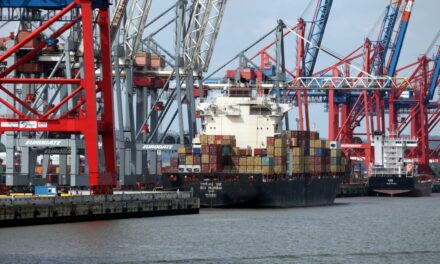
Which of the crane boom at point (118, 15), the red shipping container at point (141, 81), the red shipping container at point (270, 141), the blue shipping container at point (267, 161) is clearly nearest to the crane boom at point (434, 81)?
the red shipping container at point (141, 81)

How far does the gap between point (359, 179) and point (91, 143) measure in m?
68.3

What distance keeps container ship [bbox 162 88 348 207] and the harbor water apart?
698 cm

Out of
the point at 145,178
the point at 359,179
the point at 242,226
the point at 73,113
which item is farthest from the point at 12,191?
the point at 359,179

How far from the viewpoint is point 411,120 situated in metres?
139

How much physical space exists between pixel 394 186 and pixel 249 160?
127 ft

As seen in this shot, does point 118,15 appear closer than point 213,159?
No

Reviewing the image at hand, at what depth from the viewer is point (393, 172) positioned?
4668 inches

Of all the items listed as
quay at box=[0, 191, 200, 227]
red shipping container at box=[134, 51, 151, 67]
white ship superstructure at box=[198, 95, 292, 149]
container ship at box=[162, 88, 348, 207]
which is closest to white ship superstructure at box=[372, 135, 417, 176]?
container ship at box=[162, 88, 348, 207]

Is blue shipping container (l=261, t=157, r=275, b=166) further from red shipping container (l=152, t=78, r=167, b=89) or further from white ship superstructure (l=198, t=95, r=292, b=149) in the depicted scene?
red shipping container (l=152, t=78, r=167, b=89)

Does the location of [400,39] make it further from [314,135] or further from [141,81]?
[141,81]

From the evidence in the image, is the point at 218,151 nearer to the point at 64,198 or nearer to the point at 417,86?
the point at 64,198

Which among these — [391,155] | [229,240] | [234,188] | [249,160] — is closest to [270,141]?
[249,160]

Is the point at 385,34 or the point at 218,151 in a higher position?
the point at 385,34

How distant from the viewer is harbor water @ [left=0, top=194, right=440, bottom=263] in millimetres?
47906
